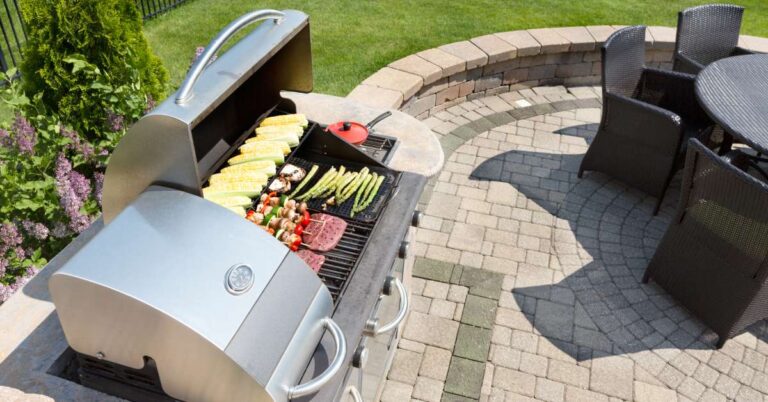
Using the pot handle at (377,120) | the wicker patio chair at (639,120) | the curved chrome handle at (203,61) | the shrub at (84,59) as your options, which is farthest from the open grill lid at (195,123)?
the wicker patio chair at (639,120)

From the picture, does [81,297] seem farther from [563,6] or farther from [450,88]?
[563,6]

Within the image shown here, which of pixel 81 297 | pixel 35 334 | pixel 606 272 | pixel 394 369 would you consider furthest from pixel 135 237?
pixel 606 272

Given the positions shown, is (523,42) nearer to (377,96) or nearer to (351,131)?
(377,96)

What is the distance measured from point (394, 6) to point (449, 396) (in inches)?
250

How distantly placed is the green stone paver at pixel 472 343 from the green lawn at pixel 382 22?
3230mm

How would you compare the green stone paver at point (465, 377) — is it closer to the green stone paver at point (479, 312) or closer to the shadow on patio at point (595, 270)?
the green stone paver at point (479, 312)

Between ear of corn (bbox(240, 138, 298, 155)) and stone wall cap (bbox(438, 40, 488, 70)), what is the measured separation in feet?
13.7

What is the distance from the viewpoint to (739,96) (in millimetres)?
5199

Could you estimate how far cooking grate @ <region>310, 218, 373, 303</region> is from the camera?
9.08 feet

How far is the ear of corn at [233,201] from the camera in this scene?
2.90 meters

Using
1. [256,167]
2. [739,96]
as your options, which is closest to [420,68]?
[739,96]

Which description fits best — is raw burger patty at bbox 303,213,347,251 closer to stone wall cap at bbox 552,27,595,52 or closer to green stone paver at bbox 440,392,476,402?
green stone paver at bbox 440,392,476,402

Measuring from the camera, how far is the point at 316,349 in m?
2.46

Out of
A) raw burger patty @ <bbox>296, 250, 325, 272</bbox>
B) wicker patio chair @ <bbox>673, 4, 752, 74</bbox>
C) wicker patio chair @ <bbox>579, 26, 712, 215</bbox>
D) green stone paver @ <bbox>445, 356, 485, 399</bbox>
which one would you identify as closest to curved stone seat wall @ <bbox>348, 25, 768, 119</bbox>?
wicker patio chair @ <bbox>673, 4, 752, 74</bbox>
